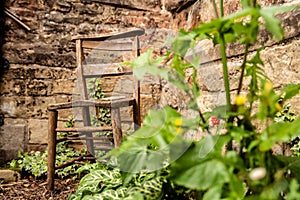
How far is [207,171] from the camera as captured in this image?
1.79 ft

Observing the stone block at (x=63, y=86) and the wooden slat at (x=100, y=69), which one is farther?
the stone block at (x=63, y=86)

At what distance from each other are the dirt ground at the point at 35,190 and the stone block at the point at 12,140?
467 mm

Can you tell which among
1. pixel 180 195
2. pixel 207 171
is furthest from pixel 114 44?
pixel 207 171

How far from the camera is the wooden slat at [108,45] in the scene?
9.56 ft

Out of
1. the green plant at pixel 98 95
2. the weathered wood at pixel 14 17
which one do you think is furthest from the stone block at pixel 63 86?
the weathered wood at pixel 14 17

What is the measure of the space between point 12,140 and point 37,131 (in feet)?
0.78

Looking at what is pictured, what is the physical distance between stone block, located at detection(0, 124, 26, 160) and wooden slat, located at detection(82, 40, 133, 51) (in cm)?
104

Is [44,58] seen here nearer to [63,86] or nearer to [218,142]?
[63,86]

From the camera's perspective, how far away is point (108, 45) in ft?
10.0

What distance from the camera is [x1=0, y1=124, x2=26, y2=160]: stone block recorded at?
3.23 metres

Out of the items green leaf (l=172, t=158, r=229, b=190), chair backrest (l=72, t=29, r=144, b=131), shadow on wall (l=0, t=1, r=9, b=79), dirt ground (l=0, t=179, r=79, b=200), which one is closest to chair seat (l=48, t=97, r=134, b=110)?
chair backrest (l=72, t=29, r=144, b=131)

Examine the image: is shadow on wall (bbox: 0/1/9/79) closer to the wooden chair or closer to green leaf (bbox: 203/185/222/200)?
the wooden chair

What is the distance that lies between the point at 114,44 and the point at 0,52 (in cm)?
112

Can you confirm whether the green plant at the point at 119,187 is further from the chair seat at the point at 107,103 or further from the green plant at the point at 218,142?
the chair seat at the point at 107,103
